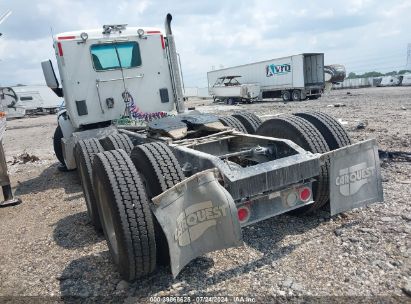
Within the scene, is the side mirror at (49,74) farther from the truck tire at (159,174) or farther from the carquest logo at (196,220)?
the carquest logo at (196,220)

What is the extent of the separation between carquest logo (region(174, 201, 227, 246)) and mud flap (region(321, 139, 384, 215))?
1.30 metres

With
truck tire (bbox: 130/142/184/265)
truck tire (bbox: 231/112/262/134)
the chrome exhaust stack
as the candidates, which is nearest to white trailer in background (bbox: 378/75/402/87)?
the chrome exhaust stack

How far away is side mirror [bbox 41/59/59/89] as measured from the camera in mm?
7067

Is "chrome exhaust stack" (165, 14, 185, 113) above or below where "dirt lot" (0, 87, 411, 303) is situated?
above

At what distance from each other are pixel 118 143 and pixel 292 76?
2400 cm

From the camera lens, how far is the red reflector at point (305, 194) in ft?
12.3

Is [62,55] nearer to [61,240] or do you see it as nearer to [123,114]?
[123,114]

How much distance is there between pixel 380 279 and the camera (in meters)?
3.08

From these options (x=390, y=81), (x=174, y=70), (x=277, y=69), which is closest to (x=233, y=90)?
(x=277, y=69)

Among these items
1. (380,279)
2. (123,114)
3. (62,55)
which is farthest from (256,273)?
(62,55)

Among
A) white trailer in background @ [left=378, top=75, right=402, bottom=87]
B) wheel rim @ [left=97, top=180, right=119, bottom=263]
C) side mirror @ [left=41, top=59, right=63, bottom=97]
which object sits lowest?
white trailer in background @ [left=378, top=75, right=402, bottom=87]

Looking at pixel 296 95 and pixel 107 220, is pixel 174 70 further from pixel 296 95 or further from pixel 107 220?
pixel 296 95

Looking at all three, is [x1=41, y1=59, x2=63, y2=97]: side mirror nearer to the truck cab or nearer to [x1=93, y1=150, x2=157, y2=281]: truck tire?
the truck cab

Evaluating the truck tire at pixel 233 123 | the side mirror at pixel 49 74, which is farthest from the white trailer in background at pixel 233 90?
the truck tire at pixel 233 123
